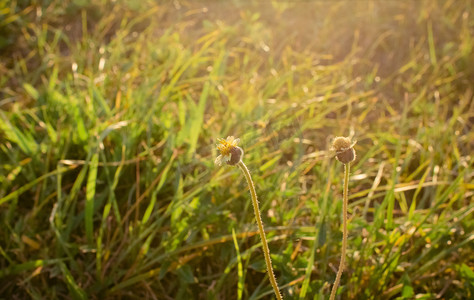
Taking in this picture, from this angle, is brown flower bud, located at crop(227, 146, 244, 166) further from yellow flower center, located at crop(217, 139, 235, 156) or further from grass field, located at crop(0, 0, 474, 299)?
grass field, located at crop(0, 0, 474, 299)

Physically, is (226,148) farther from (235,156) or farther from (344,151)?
(344,151)

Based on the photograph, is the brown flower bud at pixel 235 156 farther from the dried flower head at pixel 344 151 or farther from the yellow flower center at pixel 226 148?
the dried flower head at pixel 344 151

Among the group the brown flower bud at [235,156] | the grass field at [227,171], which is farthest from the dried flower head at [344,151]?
the grass field at [227,171]

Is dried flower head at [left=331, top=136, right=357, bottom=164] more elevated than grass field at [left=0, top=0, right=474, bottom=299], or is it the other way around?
dried flower head at [left=331, top=136, right=357, bottom=164]

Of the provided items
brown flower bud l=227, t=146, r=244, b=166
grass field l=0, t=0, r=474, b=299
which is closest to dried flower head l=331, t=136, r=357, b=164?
brown flower bud l=227, t=146, r=244, b=166

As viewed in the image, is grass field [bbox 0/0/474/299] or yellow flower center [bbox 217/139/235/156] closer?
yellow flower center [bbox 217/139/235/156]

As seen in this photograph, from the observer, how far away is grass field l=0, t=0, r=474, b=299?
1.24m

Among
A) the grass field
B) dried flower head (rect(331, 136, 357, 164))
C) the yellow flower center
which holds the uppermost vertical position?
dried flower head (rect(331, 136, 357, 164))

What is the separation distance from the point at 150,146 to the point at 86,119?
0.30 m

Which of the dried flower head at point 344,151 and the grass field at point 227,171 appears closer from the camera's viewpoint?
the dried flower head at point 344,151

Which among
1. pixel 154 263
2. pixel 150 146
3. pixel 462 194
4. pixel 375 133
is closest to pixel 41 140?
pixel 150 146

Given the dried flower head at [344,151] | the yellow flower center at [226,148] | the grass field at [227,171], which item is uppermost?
the dried flower head at [344,151]

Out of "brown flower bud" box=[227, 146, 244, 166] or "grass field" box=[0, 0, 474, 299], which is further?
"grass field" box=[0, 0, 474, 299]

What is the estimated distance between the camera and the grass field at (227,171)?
1.24 m
